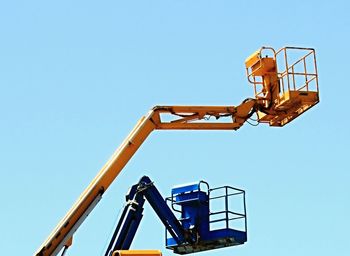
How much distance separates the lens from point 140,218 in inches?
819

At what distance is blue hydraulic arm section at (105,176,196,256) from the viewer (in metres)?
20.5

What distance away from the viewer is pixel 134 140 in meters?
21.2

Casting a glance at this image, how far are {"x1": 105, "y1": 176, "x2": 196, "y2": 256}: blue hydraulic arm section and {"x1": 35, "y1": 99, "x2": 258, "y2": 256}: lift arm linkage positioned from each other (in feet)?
2.38

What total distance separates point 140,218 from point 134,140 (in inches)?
79.9

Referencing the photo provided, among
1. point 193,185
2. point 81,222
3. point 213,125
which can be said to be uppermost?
point 213,125

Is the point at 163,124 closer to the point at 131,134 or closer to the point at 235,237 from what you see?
the point at 131,134

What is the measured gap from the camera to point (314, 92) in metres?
21.9

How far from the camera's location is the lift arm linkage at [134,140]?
20578 millimetres

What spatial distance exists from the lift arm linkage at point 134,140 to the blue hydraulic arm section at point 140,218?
2.38 ft

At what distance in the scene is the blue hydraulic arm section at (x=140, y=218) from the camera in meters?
20.5

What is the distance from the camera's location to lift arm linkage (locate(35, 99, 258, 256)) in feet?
67.5

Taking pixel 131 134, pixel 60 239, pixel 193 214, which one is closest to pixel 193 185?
pixel 193 214

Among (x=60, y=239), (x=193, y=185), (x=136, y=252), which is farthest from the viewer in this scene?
(x=193, y=185)

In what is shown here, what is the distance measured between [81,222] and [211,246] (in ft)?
11.7
